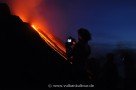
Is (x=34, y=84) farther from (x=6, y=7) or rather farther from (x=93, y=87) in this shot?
(x=6, y=7)

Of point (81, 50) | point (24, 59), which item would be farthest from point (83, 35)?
point (24, 59)

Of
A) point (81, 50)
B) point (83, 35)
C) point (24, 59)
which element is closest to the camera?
point (24, 59)

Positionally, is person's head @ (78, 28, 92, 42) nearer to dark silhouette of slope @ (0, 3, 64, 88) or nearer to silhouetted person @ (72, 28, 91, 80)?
silhouetted person @ (72, 28, 91, 80)

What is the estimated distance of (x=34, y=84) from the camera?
555 centimetres

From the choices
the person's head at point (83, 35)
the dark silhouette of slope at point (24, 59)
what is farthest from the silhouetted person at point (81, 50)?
the dark silhouette of slope at point (24, 59)

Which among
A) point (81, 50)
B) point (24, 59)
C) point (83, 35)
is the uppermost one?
point (83, 35)

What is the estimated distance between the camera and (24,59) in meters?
5.63

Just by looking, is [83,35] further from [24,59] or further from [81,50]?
[24,59]

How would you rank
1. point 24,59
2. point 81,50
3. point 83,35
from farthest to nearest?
point 83,35 < point 81,50 < point 24,59

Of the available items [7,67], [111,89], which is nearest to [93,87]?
[111,89]

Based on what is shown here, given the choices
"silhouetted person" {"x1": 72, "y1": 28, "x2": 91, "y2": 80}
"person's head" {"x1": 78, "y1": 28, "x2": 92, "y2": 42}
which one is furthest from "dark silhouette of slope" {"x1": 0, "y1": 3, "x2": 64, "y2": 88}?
"person's head" {"x1": 78, "y1": 28, "x2": 92, "y2": 42}

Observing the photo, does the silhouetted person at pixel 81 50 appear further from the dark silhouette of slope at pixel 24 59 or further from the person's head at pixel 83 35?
the dark silhouette of slope at pixel 24 59

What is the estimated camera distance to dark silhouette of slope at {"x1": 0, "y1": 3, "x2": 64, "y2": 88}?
5547 millimetres

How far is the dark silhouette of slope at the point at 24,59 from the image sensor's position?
18.2ft
